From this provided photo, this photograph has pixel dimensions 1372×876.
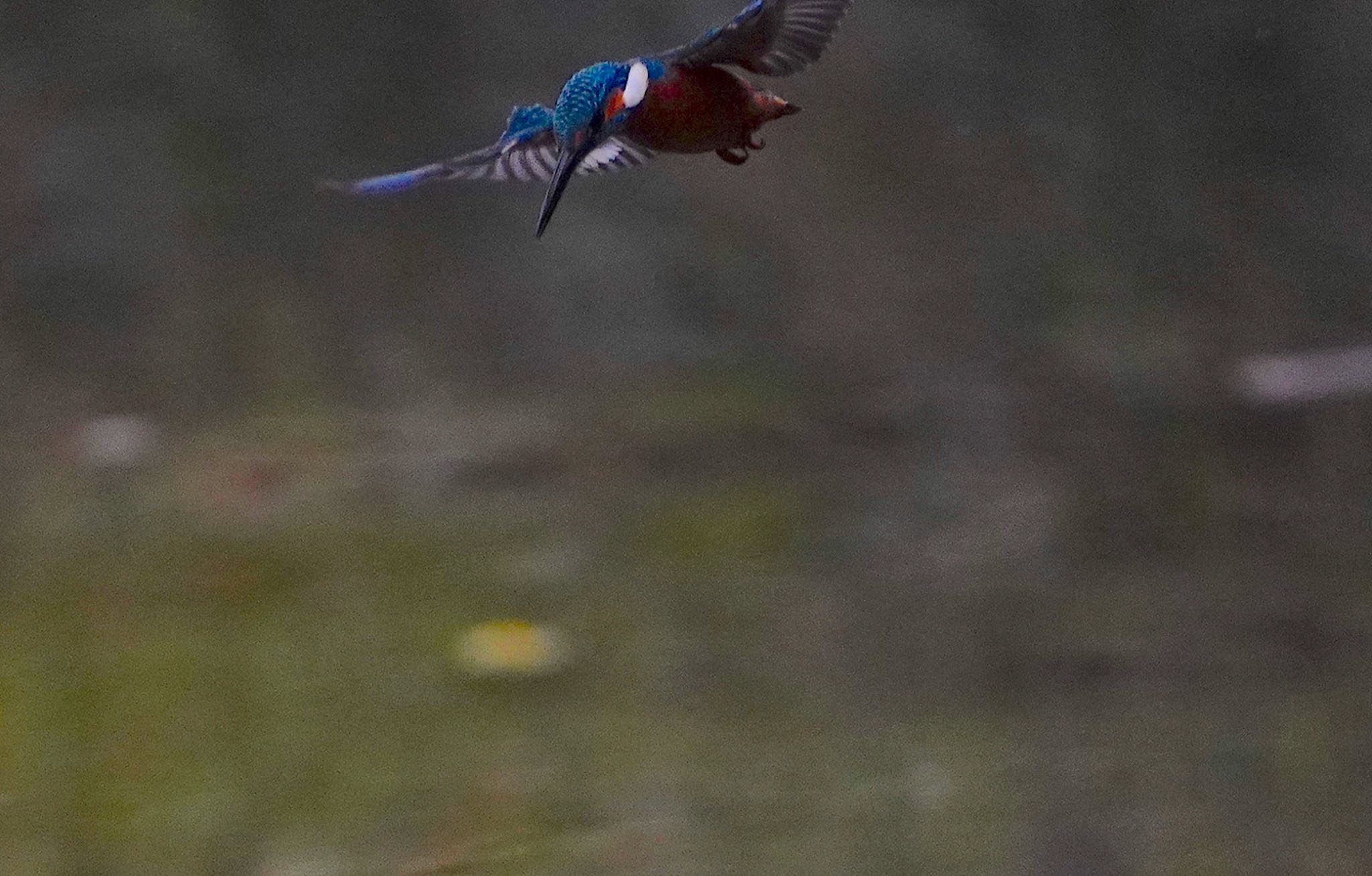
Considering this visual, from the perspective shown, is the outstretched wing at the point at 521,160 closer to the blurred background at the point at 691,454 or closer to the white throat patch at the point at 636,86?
the white throat patch at the point at 636,86

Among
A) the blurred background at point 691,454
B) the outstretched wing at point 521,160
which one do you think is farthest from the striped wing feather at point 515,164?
the blurred background at point 691,454

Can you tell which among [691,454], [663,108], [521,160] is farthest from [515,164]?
[691,454]

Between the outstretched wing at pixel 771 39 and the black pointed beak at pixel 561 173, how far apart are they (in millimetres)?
56

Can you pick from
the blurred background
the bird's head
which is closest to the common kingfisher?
the bird's head

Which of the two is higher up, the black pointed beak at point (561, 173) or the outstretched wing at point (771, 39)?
the outstretched wing at point (771, 39)

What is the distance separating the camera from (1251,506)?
4.34 ft

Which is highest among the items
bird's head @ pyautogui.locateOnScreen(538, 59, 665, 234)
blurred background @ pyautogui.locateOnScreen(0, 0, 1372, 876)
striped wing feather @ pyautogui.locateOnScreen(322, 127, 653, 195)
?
bird's head @ pyautogui.locateOnScreen(538, 59, 665, 234)

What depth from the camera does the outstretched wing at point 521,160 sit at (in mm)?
573

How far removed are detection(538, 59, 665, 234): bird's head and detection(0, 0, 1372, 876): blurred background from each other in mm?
749

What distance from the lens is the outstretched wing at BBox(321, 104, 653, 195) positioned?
0.57 m

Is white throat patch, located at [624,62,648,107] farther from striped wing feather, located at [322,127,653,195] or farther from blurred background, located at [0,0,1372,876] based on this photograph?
blurred background, located at [0,0,1372,876]

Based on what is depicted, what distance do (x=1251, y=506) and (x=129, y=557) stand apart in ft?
3.62

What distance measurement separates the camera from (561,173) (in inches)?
19.6

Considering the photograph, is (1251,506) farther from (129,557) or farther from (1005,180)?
(129,557)
